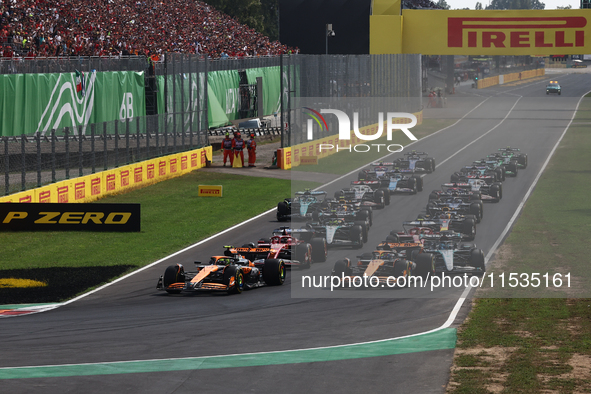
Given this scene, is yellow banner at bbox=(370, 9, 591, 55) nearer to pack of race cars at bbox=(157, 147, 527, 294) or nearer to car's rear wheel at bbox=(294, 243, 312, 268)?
pack of race cars at bbox=(157, 147, 527, 294)

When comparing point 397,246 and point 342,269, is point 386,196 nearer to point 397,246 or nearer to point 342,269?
point 397,246

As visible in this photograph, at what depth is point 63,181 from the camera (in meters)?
28.5

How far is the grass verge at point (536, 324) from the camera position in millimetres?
12055

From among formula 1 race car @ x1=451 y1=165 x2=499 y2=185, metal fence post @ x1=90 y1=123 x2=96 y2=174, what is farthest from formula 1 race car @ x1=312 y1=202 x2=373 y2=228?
metal fence post @ x1=90 y1=123 x2=96 y2=174

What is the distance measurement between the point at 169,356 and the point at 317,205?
1361cm

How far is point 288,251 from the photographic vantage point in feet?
69.2

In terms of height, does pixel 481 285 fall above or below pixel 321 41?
below

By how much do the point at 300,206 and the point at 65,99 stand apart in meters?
14.0

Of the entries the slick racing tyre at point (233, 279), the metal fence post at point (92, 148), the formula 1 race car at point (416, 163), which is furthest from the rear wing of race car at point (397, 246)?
the metal fence post at point (92, 148)

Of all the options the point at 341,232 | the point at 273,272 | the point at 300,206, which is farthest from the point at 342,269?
the point at 300,206

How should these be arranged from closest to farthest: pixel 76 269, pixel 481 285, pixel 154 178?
pixel 481 285
pixel 76 269
pixel 154 178

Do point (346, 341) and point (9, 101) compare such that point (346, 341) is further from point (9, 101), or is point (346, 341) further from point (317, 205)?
point (9, 101)

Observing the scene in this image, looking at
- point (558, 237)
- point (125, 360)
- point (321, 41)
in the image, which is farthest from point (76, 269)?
point (321, 41)

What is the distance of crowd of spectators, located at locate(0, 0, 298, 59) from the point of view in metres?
43.3
